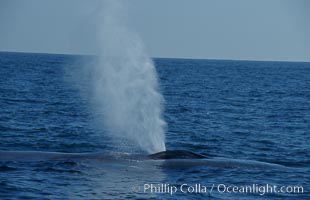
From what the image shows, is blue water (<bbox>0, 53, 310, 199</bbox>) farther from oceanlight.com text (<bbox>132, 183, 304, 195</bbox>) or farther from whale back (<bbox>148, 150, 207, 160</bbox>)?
whale back (<bbox>148, 150, 207, 160</bbox>)

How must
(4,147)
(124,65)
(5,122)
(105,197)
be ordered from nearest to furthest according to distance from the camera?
(105,197)
(4,147)
(124,65)
(5,122)

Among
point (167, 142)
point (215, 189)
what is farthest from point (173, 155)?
point (167, 142)

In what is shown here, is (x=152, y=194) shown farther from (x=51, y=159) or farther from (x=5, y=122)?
(x=5, y=122)

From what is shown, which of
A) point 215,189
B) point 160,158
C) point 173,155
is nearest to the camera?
point 215,189

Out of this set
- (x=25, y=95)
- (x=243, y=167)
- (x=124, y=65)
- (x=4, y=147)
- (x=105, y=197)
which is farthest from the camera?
(x=25, y=95)

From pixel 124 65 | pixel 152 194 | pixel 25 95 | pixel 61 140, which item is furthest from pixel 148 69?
pixel 25 95

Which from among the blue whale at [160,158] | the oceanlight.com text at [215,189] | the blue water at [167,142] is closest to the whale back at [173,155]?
the blue whale at [160,158]

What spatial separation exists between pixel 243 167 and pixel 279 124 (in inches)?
722

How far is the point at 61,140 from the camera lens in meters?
29.5

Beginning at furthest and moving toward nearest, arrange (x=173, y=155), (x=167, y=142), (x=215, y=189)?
(x=167, y=142), (x=173, y=155), (x=215, y=189)

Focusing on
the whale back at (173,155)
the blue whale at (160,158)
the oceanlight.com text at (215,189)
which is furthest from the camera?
the whale back at (173,155)

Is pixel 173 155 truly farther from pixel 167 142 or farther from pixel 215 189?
pixel 167 142

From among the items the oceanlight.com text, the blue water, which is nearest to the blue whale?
the blue water

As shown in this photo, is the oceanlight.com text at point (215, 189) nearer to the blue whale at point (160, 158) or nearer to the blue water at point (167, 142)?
the blue water at point (167, 142)
